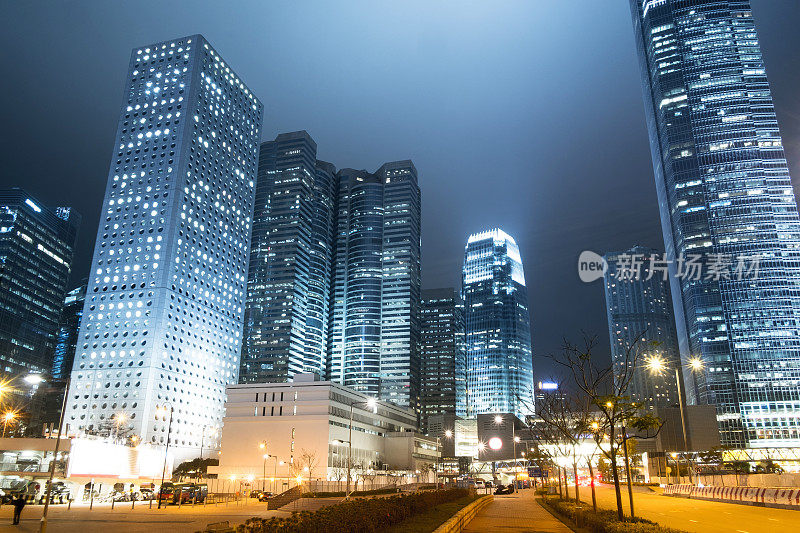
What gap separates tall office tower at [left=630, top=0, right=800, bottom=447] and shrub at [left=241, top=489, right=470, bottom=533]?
480 feet

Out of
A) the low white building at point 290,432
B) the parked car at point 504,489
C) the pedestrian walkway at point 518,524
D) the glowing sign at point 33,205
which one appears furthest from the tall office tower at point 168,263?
the pedestrian walkway at point 518,524

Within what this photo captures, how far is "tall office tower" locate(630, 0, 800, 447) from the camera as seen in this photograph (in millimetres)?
140500

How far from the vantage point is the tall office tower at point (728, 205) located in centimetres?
14050

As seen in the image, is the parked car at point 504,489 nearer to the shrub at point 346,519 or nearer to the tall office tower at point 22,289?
the shrub at point 346,519

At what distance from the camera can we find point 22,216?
189000 millimetres

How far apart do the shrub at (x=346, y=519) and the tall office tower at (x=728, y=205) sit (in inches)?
5765

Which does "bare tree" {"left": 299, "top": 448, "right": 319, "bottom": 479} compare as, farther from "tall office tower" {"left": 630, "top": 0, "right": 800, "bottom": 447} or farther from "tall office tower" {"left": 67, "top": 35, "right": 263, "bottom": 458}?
"tall office tower" {"left": 630, "top": 0, "right": 800, "bottom": 447}

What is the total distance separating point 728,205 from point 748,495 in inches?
5365

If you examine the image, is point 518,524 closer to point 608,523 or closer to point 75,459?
point 608,523

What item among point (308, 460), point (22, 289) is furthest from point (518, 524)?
point (22, 289)

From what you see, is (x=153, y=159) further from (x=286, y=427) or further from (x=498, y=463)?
(x=498, y=463)

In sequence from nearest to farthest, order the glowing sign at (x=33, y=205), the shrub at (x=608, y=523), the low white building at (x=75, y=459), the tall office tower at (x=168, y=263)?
the shrub at (x=608, y=523) → the low white building at (x=75, y=459) → the tall office tower at (x=168, y=263) → the glowing sign at (x=33, y=205)

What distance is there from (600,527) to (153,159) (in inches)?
5853

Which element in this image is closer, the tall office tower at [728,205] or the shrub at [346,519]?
the shrub at [346,519]
